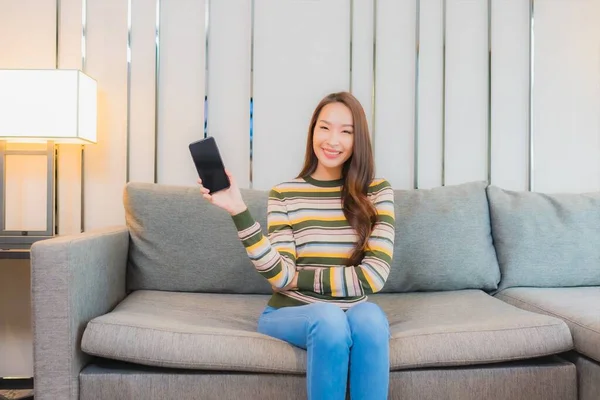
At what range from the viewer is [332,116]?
1.57 m

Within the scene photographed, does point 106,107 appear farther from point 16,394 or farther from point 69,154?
point 16,394

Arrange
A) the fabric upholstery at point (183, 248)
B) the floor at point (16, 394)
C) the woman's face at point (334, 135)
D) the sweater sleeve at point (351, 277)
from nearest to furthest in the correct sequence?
the sweater sleeve at point (351, 277) < the woman's face at point (334, 135) < the fabric upholstery at point (183, 248) < the floor at point (16, 394)

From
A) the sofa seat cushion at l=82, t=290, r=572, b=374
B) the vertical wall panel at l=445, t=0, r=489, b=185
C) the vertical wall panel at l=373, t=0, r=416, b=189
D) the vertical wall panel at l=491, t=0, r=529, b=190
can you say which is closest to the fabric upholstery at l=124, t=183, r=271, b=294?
the sofa seat cushion at l=82, t=290, r=572, b=374

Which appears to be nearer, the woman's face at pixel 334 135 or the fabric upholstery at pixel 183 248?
the woman's face at pixel 334 135

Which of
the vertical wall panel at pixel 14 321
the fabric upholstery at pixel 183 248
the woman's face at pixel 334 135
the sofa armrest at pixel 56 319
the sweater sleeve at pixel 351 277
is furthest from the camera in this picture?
the vertical wall panel at pixel 14 321

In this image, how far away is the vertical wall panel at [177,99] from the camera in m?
2.29

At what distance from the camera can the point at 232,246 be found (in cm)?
192

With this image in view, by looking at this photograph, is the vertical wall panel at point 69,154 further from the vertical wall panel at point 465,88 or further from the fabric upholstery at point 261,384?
the vertical wall panel at point 465,88

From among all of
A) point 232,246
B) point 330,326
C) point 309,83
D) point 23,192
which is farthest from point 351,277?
point 23,192

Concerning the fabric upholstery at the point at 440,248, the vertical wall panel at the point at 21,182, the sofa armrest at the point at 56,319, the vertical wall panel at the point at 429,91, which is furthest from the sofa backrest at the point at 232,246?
the vertical wall panel at the point at 21,182

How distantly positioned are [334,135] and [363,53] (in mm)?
939

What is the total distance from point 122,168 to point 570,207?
187 centimetres

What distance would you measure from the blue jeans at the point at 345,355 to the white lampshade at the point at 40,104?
1.24 metres

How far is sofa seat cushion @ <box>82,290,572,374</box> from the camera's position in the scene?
→ 1351 mm
